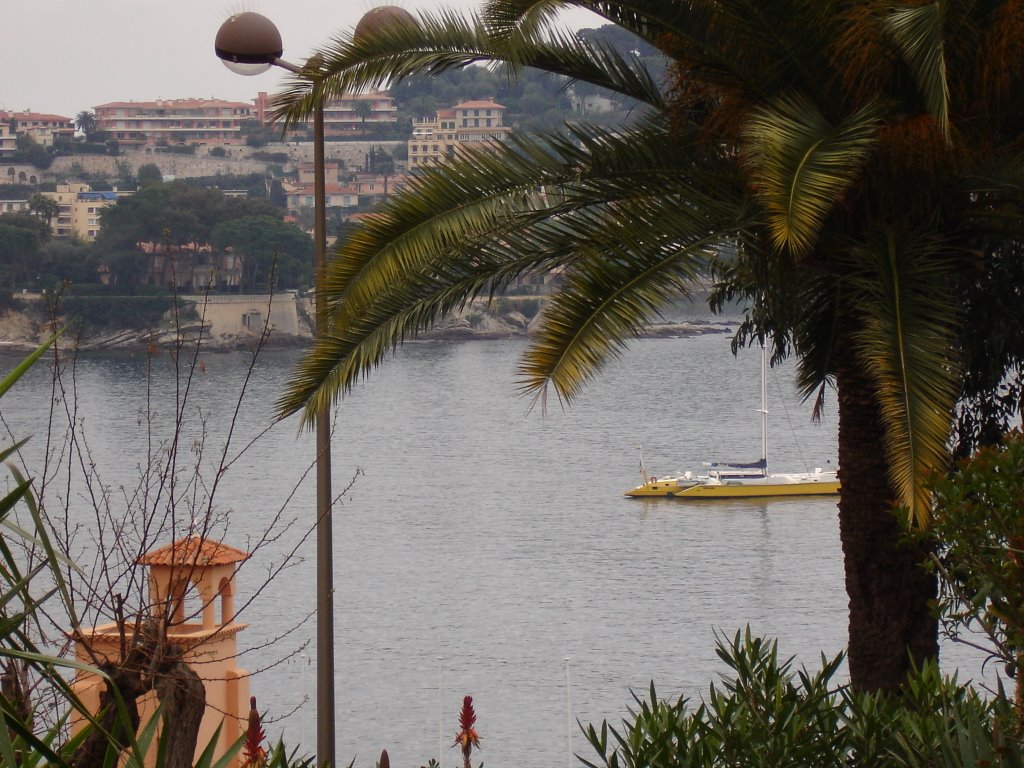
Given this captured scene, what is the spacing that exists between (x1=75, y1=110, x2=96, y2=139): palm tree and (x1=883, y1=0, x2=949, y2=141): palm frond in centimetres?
13738

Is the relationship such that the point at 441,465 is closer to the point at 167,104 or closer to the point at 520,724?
the point at 520,724

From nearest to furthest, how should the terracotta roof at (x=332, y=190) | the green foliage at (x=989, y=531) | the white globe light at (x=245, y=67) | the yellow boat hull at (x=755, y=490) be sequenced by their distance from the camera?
the green foliage at (x=989, y=531)
the white globe light at (x=245, y=67)
the yellow boat hull at (x=755, y=490)
the terracotta roof at (x=332, y=190)

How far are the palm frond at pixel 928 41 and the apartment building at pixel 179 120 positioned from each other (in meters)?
140

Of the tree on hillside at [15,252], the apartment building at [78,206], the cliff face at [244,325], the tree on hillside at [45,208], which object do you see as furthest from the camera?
the apartment building at [78,206]

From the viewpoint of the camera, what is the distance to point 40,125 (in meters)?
134

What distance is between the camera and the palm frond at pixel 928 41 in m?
5.32

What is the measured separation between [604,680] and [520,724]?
11.9 ft

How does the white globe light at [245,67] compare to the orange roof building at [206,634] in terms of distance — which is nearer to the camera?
the white globe light at [245,67]

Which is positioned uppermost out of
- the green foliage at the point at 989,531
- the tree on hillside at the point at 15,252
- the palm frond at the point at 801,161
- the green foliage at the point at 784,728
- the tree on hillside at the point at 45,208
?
the tree on hillside at the point at 45,208

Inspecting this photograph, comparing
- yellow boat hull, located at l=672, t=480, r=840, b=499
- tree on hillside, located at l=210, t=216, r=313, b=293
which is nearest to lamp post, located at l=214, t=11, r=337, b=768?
tree on hillside, located at l=210, t=216, r=313, b=293

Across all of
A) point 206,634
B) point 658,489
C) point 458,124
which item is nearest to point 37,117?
point 458,124

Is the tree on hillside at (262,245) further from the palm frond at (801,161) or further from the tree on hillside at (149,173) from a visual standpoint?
the tree on hillside at (149,173)

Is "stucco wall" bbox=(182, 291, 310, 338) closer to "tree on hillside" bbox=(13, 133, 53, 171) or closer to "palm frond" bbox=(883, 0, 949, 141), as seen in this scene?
"tree on hillside" bbox=(13, 133, 53, 171)

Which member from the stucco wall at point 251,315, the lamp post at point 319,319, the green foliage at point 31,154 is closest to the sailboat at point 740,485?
the stucco wall at point 251,315
